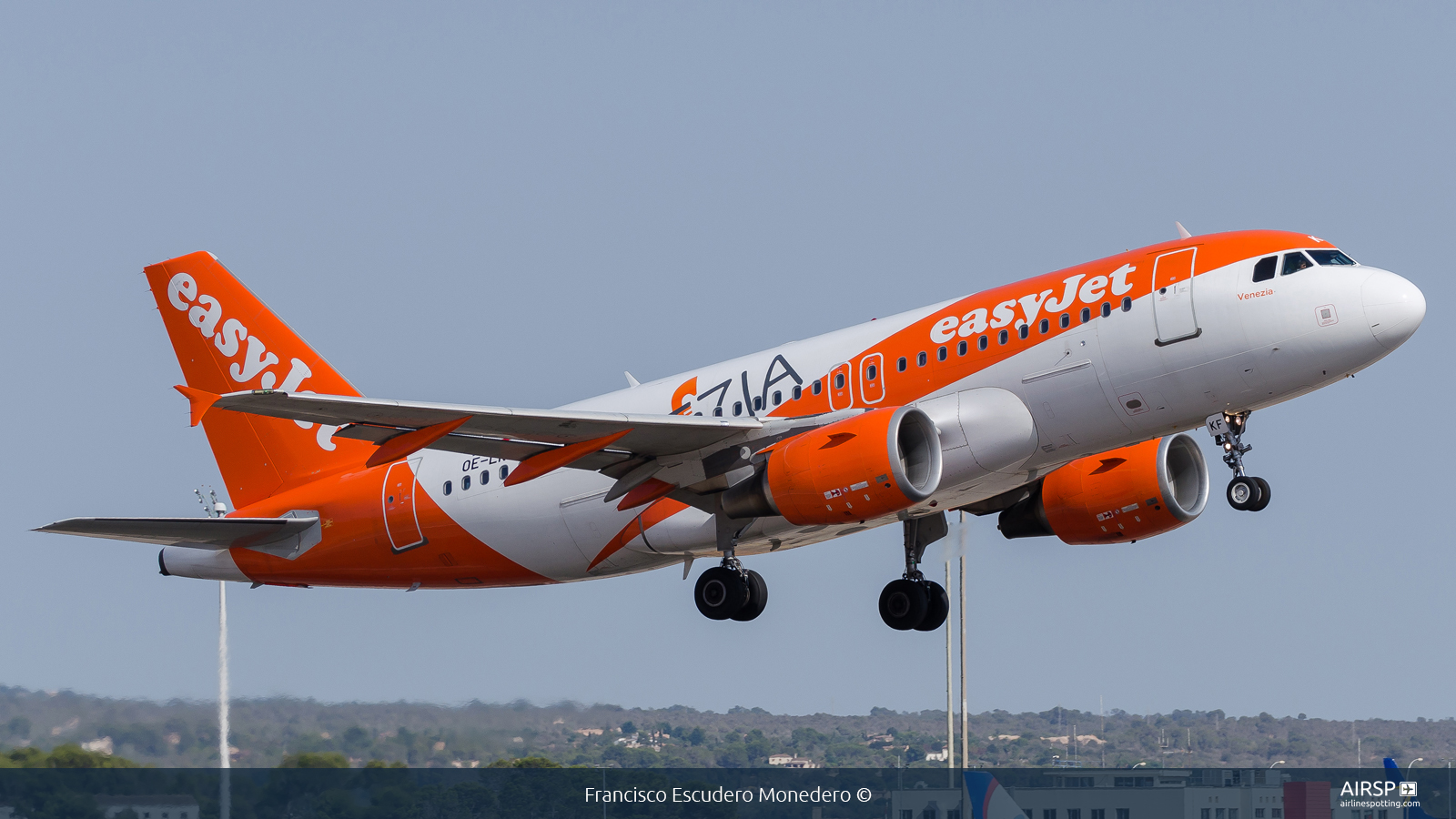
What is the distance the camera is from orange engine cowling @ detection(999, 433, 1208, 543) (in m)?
27.9

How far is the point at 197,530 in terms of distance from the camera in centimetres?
2964

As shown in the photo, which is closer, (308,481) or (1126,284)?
(1126,284)

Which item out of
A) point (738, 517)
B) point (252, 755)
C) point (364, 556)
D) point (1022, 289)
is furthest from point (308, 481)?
point (1022, 289)

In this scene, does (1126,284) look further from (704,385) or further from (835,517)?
(704,385)

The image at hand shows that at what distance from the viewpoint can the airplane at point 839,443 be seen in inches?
905

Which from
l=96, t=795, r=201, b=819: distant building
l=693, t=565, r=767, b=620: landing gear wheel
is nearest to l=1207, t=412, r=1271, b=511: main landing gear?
l=693, t=565, r=767, b=620: landing gear wheel

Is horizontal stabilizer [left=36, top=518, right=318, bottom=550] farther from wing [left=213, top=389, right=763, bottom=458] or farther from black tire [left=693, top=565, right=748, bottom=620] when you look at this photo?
black tire [left=693, top=565, right=748, bottom=620]

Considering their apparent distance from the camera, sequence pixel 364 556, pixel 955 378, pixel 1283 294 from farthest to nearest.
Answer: pixel 364 556 < pixel 955 378 < pixel 1283 294

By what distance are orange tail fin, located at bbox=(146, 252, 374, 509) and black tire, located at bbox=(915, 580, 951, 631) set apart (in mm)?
11001

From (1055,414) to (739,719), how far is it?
16545 millimetres

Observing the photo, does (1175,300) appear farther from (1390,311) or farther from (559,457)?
(559,457)

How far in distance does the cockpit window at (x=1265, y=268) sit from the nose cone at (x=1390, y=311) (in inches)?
48.2

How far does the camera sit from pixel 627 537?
2752cm

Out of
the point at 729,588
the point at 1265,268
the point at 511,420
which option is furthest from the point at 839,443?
the point at 1265,268
